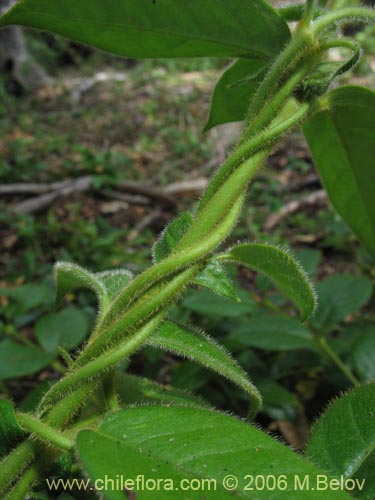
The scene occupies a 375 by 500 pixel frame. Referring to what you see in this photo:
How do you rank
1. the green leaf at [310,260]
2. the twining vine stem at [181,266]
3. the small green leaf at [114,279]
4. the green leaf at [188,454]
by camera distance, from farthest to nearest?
1. the green leaf at [310,260]
2. the small green leaf at [114,279]
3. the twining vine stem at [181,266]
4. the green leaf at [188,454]

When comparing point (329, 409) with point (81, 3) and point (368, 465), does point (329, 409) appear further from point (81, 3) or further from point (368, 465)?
point (81, 3)

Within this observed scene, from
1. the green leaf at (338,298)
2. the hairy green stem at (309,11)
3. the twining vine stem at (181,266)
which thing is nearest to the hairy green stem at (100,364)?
the twining vine stem at (181,266)

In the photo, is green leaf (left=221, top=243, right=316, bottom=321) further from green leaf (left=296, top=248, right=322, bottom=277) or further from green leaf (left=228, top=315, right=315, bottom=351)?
green leaf (left=296, top=248, right=322, bottom=277)

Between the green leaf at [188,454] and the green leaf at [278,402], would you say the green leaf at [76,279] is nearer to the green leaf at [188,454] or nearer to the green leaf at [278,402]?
the green leaf at [188,454]

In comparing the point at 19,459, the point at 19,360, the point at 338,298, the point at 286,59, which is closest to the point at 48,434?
the point at 19,459

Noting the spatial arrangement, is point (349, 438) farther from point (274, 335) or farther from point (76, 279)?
point (274, 335)

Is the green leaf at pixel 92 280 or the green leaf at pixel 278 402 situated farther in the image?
the green leaf at pixel 278 402
